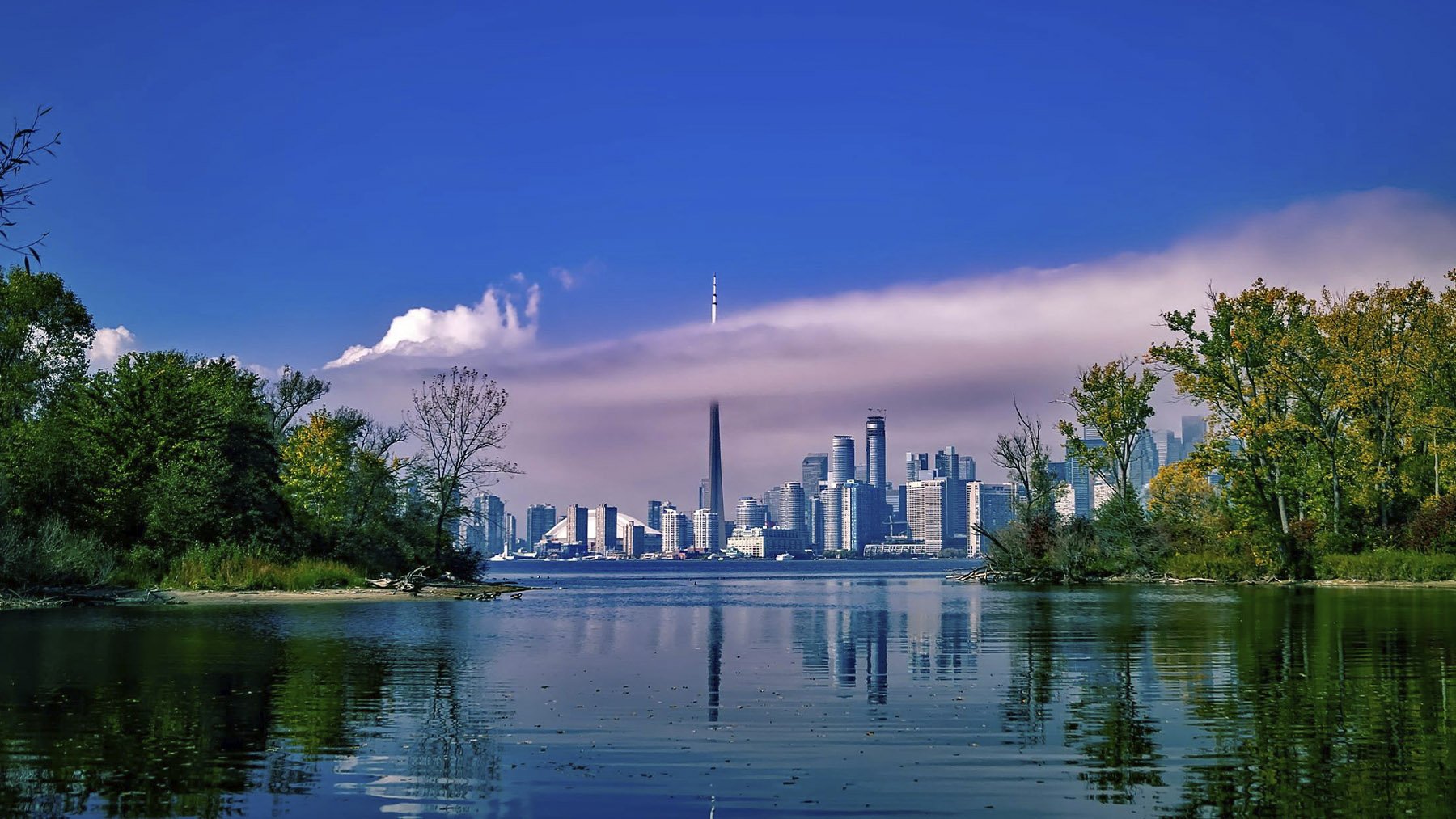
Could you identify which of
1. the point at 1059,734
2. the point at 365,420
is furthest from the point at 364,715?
the point at 365,420

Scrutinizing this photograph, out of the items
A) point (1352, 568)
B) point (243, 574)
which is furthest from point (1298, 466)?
point (243, 574)

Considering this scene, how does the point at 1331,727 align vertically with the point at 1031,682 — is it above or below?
above

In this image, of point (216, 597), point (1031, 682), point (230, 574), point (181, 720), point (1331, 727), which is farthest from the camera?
point (230, 574)

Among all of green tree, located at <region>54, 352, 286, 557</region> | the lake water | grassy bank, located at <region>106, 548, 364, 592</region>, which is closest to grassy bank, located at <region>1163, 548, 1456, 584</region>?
the lake water

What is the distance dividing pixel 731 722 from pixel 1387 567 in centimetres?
6877

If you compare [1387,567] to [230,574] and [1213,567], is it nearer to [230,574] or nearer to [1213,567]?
[1213,567]

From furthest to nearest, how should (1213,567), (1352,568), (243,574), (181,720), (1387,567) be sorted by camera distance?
(1213,567)
(1352,568)
(1387,567)
(243,574)
(181,720)

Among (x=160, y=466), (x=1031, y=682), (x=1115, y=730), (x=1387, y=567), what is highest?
(x=160, y=466)

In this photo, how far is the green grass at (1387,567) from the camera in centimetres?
7238

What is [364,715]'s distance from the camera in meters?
19.4

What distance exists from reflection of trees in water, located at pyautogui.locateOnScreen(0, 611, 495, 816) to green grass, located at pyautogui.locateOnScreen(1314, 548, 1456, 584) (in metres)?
65.1

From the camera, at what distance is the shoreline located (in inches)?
2009

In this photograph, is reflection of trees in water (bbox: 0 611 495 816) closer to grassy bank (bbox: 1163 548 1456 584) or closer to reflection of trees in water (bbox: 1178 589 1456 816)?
reflection of trees in water (bbox: 1178 589 1456 816)

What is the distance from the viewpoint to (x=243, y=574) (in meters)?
62.9
